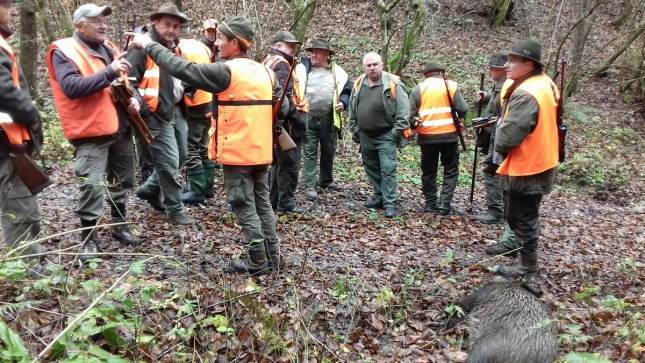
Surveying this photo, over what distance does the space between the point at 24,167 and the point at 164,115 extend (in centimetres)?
206

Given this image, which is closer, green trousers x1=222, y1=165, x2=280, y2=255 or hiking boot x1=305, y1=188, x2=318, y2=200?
green trousers x1=222, y1=165, x2=280, y2=255

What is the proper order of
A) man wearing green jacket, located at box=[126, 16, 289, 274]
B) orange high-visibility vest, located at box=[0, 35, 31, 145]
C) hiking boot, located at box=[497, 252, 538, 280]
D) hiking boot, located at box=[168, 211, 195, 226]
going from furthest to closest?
hiking boot, located at box=[168, 211, 195, 226], hiking boot, located at box=[497, 252, 538, 280], man wearing green jacket, located at box=[126, 16, 289, 274], orange high-visibility vest, located at box=[0, 35, 31, 145]

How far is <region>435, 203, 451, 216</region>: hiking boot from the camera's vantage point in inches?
319

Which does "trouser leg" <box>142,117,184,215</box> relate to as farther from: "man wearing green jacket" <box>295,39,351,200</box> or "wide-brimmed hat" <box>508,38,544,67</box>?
"wide-brimmed hat" <box>508,38,544,67</box>

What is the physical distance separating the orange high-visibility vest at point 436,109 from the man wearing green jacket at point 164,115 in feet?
12.4

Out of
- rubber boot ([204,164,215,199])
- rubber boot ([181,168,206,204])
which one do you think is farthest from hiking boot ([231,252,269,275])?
rubber boot ([204,164,215,199])

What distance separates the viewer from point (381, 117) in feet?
24.8

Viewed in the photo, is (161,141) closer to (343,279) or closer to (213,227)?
(213,227)

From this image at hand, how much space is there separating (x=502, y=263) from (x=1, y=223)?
5256 mm

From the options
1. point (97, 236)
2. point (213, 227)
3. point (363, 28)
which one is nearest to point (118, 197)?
point (97, 236)

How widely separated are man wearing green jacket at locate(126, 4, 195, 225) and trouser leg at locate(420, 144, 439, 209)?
391 centimetres

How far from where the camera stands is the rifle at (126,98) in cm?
456

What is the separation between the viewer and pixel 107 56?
4.70 m

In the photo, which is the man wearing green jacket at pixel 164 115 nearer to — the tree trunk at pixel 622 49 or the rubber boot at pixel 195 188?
the rubber boot at pixel 195 188
